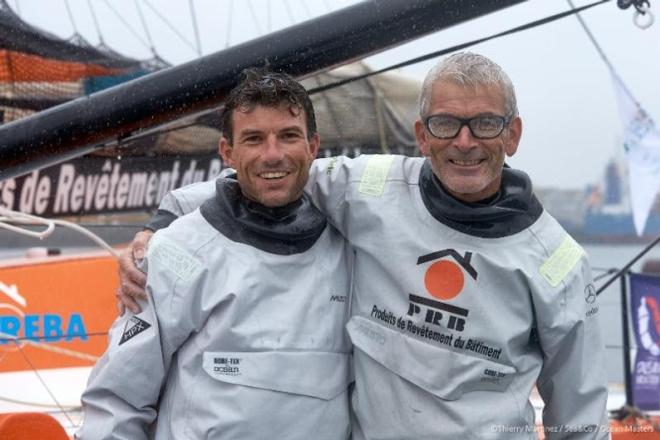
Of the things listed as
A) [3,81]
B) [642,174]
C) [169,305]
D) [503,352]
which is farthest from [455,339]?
[3,81]

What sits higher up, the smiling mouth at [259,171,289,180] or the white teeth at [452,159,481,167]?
the smiling mouth at [259,171,289,180]

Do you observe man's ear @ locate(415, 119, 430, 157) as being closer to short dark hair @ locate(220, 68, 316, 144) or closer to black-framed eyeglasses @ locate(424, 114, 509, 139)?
black-framed eyeglasses @ locate(424, 114, 509, 139)

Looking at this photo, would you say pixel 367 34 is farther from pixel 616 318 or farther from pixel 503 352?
pixel 616 318

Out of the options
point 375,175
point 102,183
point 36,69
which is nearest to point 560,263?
point 375,175

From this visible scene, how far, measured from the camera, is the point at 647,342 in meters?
4.35

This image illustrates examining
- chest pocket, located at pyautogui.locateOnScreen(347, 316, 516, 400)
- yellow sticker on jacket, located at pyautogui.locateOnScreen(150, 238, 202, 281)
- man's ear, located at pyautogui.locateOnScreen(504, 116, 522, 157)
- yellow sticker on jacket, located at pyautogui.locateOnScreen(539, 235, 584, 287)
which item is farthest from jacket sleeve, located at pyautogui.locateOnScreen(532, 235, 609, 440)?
yellow sticker on jacket, located at pyautogui.locateOnScreen(150, 238, 202, 281)

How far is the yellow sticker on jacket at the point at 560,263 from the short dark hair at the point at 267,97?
0.51 m

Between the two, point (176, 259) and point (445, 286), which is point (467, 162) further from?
point (176, 259)

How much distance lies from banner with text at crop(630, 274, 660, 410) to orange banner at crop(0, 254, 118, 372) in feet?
7.98

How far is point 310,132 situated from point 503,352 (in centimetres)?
55

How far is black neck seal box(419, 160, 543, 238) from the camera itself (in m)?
1.83

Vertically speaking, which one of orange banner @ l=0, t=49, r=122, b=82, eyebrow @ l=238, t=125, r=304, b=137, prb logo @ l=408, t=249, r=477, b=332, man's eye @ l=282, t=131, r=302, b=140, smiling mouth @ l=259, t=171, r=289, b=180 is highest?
orange banner @ l=0, t=49, r=122, b=82

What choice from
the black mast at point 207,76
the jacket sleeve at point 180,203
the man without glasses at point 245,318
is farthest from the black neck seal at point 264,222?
the black mast at point 207,76

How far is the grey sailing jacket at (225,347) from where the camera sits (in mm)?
1741
